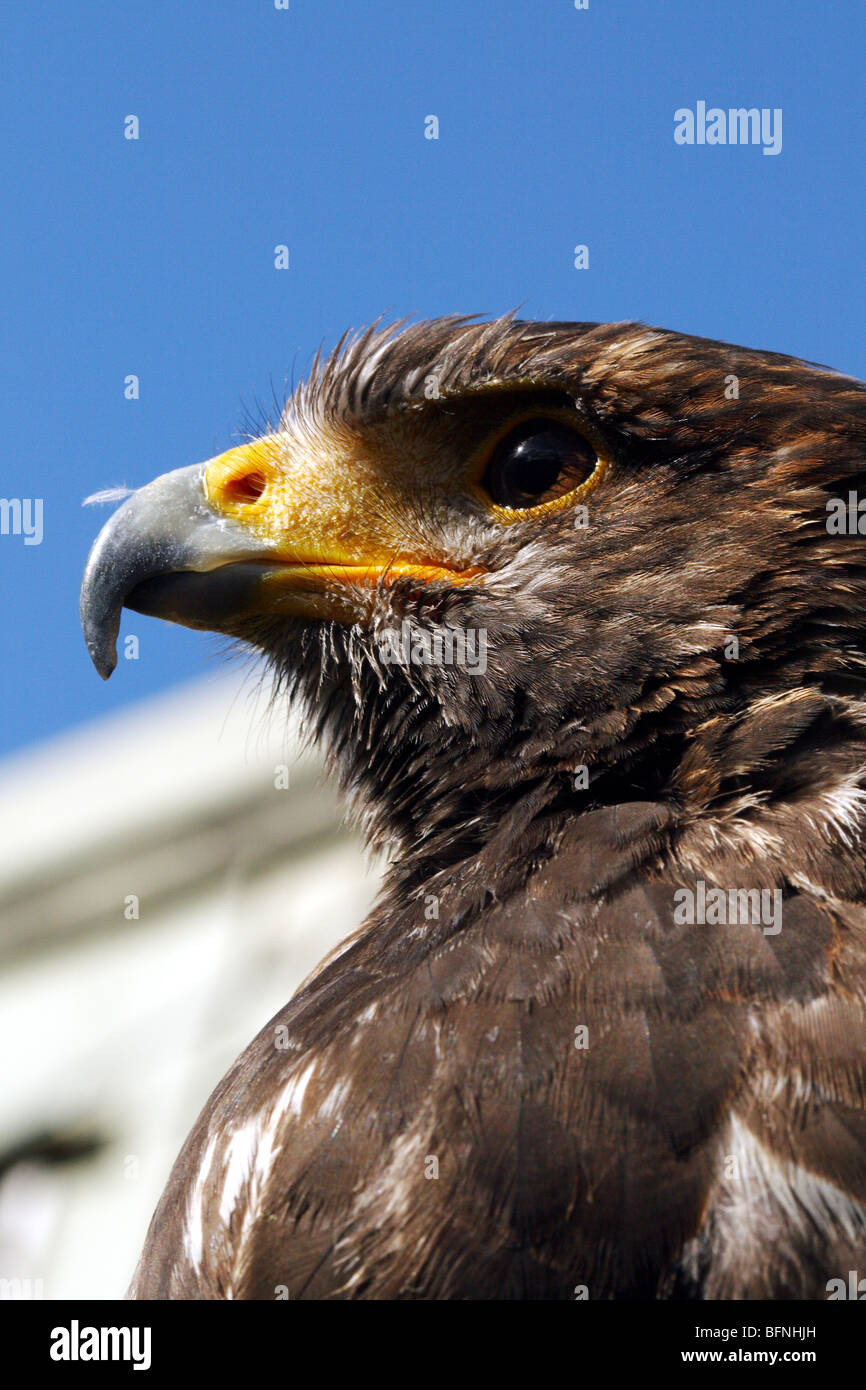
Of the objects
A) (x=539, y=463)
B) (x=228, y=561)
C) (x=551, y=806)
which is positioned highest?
(x=539, y=463)

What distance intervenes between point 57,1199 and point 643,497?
635cm

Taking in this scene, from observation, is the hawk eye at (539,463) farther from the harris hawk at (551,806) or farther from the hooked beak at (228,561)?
the hooked beak at (228,561)

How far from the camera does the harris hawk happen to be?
2178mm

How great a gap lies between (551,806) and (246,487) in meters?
1.28

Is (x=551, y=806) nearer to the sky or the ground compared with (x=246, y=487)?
nearer to the ground

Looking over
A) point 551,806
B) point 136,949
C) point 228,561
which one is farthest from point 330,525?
point 136,949

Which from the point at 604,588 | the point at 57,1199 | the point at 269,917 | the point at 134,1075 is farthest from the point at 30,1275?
the point at 604,588

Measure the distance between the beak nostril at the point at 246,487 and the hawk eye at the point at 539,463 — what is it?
675 mm

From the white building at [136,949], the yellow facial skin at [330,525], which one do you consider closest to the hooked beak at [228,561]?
the yellow facial skin at [330,525]

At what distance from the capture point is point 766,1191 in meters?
2.14

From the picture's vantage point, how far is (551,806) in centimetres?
289

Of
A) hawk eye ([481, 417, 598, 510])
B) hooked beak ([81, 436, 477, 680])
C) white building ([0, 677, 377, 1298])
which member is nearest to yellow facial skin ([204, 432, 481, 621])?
hooked beak ([81, 436, 477, 680])

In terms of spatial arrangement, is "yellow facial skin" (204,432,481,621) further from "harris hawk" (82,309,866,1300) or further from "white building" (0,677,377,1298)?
"white building" (0,677,377,1298)

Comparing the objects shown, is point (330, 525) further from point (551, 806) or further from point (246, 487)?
point (551, 806)
